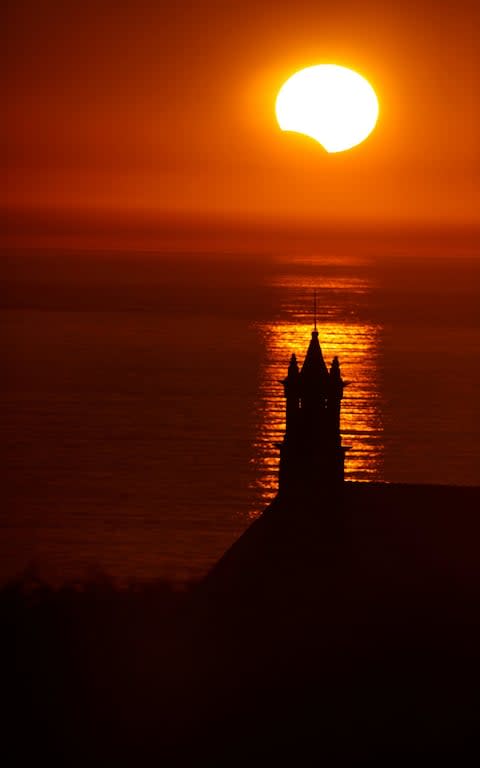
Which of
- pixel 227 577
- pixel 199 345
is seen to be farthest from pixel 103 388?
pixel 227 577

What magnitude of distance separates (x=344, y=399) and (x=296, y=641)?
294 ft

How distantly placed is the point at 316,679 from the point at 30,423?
80.7 m

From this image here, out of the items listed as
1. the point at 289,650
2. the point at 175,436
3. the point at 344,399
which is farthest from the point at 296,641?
the point at 344,399

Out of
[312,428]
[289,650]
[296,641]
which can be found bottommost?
[289,650]

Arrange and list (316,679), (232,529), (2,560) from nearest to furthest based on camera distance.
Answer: (316,679) → (2,560) → (232,529)

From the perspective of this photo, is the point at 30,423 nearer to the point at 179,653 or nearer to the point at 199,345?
the point at 199,345

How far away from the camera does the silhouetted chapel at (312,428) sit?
31.5 metres

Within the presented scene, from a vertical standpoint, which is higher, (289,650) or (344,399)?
(344,399)

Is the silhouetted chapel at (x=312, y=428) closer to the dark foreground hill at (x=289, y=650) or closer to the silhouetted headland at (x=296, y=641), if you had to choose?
the silhouetted headland at (x=296, y=641)

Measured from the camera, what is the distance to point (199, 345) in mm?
163875

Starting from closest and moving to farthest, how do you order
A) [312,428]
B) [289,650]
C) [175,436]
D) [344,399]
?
[289,650]
[312,428]
[175,436]
[344,399]

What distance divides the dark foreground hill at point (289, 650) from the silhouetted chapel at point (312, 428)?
0.54 metres

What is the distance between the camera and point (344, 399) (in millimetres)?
116062

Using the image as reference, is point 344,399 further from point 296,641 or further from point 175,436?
point 296,641
